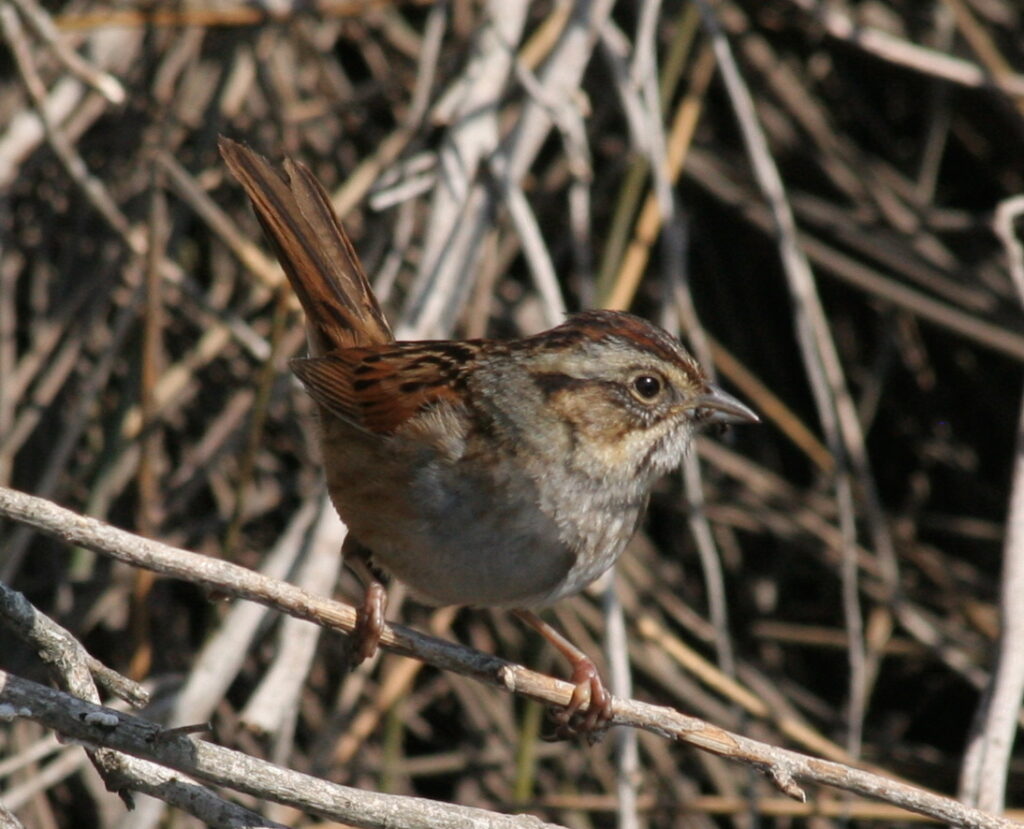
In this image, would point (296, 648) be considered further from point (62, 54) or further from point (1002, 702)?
point (62, 54)

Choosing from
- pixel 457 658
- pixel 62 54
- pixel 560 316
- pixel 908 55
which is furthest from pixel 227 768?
pixel 908 55

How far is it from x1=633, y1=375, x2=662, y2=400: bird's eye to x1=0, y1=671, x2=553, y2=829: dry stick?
0.93 m

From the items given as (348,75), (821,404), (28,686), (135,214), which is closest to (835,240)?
(821,404)

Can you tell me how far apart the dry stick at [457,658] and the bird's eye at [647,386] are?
631mm

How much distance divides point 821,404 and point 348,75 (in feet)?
5.74

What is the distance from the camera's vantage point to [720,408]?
2527mm

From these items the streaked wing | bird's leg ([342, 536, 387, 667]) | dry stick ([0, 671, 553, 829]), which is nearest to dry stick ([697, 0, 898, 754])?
the streaked wing

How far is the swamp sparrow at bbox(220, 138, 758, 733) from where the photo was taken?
233 centimetres

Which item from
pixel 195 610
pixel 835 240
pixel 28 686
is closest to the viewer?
pixel 28 686

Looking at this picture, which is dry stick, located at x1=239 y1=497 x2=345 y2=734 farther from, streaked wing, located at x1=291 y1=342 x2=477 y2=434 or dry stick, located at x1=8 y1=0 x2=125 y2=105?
dry stick, located at x1=8 y1=0 x2=125 y2=105

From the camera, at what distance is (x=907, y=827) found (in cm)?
359

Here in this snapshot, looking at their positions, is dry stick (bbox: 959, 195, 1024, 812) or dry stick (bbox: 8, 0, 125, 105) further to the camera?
dry stick (bbox: 8, 0, 125, 105)

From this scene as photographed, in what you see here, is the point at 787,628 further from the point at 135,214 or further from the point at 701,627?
the point at 135,214

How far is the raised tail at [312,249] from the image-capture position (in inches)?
113
